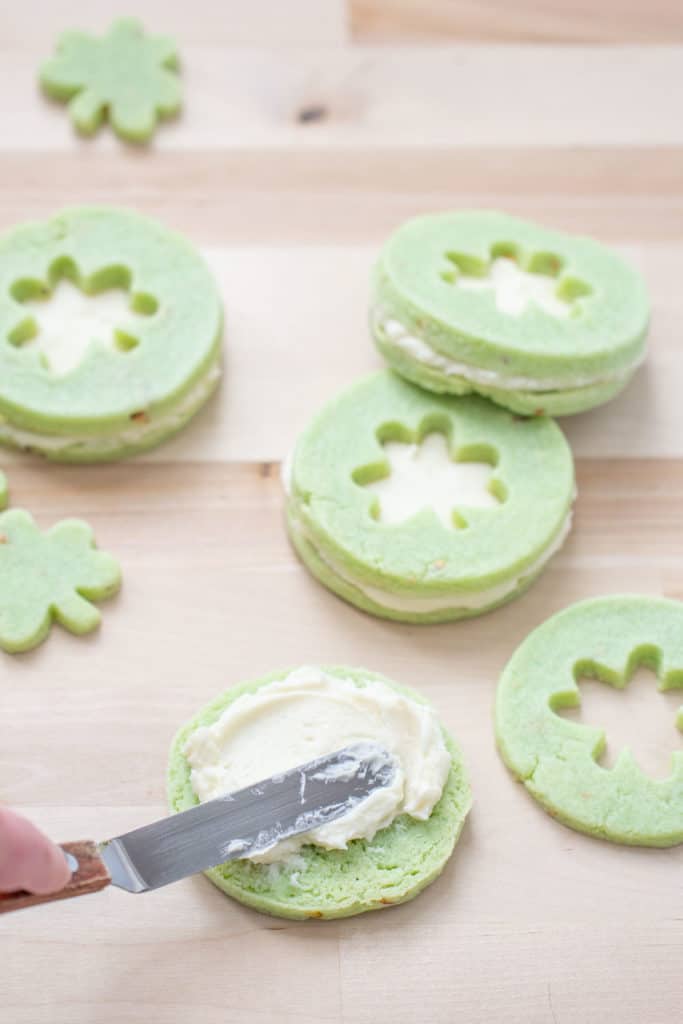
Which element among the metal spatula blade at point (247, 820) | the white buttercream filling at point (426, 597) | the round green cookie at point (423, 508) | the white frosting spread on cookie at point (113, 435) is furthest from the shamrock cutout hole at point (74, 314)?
the metal spatula blade at point (247, 820)

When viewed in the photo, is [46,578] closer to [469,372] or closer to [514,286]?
[469,372]

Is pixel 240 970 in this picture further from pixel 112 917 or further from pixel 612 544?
pixel 612 544

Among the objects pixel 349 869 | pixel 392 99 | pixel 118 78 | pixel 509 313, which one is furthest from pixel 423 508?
pixel 118 78

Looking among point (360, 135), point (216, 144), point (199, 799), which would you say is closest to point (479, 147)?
point (360, 135)

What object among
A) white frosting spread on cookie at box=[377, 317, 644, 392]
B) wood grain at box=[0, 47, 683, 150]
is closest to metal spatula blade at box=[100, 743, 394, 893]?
white frosting spread on cookie at box=[377, 317, 644, 392]

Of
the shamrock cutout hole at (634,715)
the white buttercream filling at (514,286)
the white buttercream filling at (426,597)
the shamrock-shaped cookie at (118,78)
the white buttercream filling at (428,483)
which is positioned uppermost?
the shamrock-shaped cookie at (118,78)

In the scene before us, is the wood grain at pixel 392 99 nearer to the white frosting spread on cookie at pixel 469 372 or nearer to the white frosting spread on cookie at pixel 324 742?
the white frosting spread on cookie at pixel 469 372

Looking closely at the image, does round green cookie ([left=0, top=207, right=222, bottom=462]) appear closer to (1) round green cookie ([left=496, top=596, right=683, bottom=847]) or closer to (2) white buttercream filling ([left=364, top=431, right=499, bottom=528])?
(2) white buttercream filling ([left=364, top=431, right=499, bottom=528])
